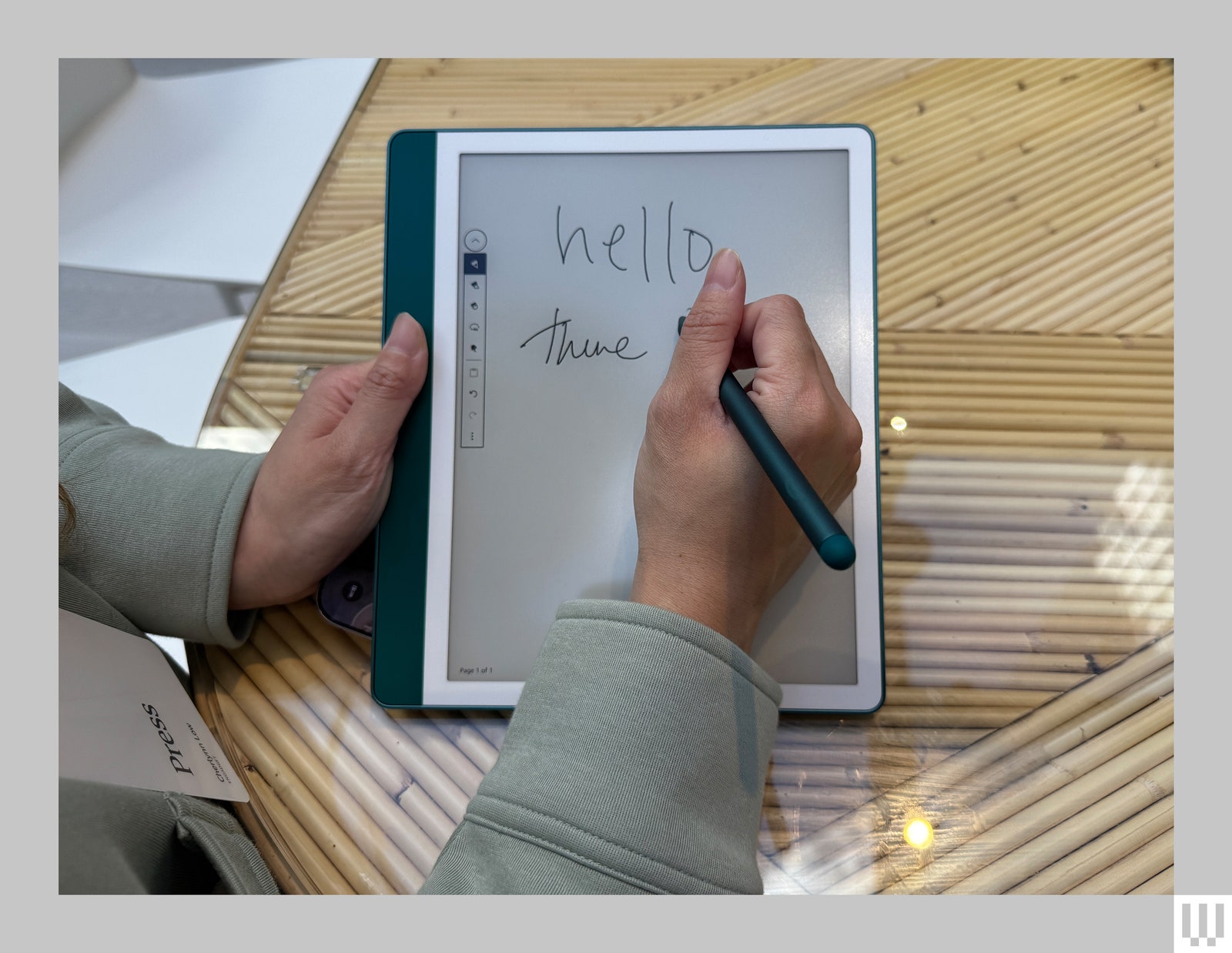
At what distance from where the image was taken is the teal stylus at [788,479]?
266 millimetres

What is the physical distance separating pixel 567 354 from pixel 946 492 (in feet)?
0.66

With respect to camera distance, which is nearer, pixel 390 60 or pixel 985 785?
pixel 985 785

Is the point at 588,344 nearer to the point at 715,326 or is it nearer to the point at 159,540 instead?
the point at 715,326

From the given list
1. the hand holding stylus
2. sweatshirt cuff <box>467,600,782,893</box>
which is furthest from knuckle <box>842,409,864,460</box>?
sweatshirt cuff <box>467,600,782,893</box>

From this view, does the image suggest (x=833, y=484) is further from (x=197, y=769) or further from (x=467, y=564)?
(x=197, y=769)

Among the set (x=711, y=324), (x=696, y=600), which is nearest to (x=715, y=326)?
(x=711, y=324)

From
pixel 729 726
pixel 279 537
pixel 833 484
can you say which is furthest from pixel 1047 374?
pixel 279 537

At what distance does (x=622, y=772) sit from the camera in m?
0.30

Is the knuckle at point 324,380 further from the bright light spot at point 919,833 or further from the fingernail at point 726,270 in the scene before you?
the bright light spot at point 919,833

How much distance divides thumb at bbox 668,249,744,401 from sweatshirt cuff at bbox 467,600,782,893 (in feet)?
0.34

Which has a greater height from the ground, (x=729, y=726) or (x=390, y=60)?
(x=390, y=60)

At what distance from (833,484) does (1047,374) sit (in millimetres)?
153

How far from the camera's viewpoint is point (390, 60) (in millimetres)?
491

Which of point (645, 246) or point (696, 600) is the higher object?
point (645, 246)
